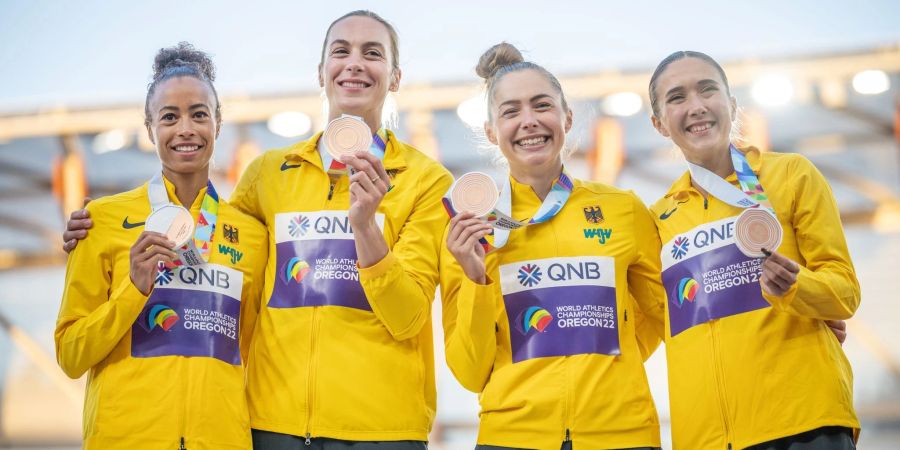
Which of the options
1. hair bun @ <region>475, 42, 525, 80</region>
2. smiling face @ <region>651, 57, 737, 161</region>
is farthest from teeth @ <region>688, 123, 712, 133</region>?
hair bun @ <region>475, 42, 525, 80</region>

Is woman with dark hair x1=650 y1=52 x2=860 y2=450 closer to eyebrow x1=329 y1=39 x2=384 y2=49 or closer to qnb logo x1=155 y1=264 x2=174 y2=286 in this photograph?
eyebrow x1=329 y1=39 x2=384 y2=49

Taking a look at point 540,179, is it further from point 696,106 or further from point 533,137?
point 696,106

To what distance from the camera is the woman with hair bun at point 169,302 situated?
2676mm

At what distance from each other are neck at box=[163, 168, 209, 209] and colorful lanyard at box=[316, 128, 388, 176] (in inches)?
17.0

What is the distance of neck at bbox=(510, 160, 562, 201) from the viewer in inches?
125

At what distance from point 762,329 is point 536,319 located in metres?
0.68

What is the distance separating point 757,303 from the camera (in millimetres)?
2775

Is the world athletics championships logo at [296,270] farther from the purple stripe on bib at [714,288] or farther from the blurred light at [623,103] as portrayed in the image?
the blurred light at [623,103]

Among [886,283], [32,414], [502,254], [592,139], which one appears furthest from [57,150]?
[886,283]

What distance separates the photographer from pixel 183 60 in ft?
11.0

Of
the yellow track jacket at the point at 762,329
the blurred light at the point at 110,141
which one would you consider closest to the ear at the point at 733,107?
the yellow track jacket at the point at 762,329

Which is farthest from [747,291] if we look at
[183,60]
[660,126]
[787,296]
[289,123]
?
[289,123]

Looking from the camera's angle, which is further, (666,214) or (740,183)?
(666,214)

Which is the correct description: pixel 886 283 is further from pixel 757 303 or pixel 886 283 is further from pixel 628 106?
pixel 757 303
